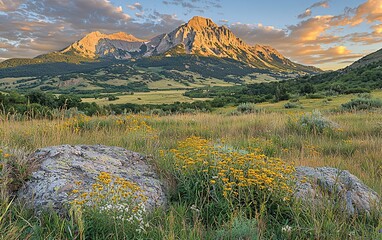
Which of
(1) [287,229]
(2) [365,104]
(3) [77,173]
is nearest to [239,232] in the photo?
(1) [287,229]

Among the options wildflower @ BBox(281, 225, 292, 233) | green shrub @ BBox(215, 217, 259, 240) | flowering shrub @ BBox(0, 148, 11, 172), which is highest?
flowering shrub @ BBox(0, 148, 11, 172)

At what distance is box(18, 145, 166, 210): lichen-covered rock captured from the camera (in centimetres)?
316

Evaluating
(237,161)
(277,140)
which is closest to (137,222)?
(237,161)

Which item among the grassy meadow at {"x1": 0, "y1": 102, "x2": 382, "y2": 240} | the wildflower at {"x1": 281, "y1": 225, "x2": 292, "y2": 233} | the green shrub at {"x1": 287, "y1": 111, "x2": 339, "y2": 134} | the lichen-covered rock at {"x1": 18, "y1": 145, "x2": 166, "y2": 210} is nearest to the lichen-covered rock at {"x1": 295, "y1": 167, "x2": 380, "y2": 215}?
the grassy meadow at {"x1": 0, "y1": 102, "x2": 382, "y2": 240}

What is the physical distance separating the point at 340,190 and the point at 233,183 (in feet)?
5.18

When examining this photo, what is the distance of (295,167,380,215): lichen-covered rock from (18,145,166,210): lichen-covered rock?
1851 millimetres

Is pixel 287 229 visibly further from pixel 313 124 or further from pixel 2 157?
pixel 313 124

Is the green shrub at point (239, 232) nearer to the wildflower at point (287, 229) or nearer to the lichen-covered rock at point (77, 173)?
the wildflower at point (287, 229)

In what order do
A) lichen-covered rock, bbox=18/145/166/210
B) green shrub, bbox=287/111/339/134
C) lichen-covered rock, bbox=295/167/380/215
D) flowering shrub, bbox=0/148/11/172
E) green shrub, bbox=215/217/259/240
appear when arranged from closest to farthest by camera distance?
green shrub, bbox=215/217/259/240
lichen-covered rock, bbox=18/145/166/210
flowering shrub, bbox=0/148/11/172
lichen-covered rock, bbox=295/167/380/215
green shrub, bbox=287/111/339/134

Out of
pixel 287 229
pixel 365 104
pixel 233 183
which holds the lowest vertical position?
pixel 365 104

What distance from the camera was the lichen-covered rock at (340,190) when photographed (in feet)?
11.2

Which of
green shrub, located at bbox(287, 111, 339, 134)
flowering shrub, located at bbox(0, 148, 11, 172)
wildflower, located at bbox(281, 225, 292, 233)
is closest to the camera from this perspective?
wildflower, located at bbox(281, 225, 292, 233)

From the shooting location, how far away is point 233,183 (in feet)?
10.1

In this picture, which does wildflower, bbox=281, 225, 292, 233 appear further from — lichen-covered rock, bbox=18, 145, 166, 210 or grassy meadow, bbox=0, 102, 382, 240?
lichen-covered rock, bbox=18, 145, 166, 210
